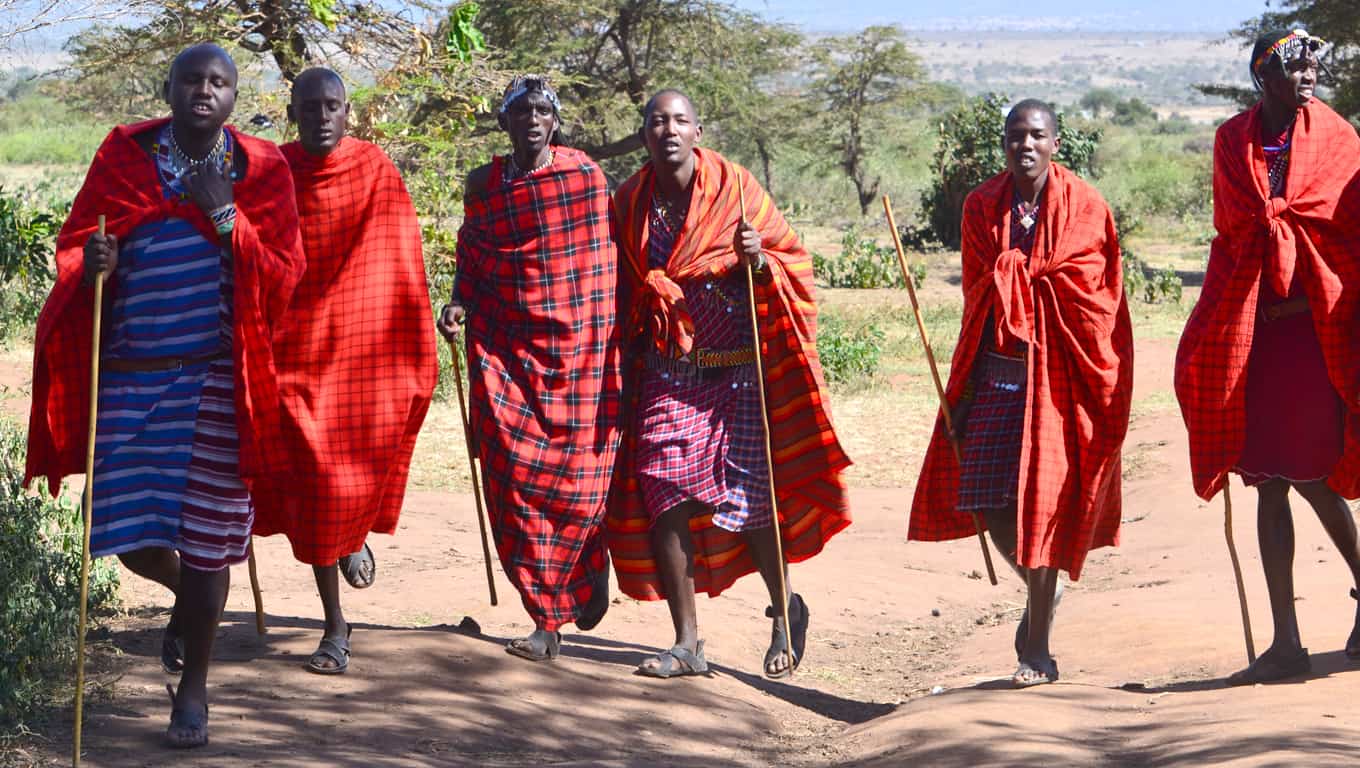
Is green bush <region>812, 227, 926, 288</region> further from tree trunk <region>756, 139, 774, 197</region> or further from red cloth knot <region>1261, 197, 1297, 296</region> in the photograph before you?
red cloth knot <region>1261, 197, 1297, 296</region>

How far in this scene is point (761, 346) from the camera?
6277mm

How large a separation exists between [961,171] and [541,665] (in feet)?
56.5

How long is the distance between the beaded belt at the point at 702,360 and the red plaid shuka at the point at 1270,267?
158cm

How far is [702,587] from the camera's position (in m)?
6.50

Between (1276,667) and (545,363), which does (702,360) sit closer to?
(545,363)

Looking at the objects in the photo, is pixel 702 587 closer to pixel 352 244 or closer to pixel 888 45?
pixel 352 244

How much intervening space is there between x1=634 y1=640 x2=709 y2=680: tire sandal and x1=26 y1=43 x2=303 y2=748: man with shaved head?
1.67 meters

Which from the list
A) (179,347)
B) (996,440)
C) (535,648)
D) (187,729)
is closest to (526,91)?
(179,347)

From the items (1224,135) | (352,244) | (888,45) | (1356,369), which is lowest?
(1356,369)

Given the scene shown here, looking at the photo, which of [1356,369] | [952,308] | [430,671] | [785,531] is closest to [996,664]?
[785,531]

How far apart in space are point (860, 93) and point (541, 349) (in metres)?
31.8

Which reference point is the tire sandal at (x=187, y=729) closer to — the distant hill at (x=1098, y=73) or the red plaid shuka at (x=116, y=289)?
the red plaid shuka at (x=116, y=289)

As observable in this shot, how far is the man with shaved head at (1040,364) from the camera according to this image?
5.88 meters

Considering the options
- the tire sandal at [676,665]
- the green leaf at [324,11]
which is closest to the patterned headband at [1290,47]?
the tire sandal at [676,665]
